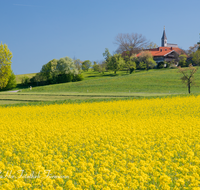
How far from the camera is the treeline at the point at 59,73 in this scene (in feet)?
290

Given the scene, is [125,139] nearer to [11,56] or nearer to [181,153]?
[181,153]

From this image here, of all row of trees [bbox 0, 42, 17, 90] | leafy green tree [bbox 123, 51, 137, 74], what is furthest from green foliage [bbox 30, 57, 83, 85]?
row of trees [bbox 0, 42, 17, 90]

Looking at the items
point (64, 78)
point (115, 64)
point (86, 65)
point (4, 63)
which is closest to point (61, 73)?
point (64, 78)

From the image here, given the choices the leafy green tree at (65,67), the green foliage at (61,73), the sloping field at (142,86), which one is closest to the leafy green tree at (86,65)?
the green foliage at (61,73)

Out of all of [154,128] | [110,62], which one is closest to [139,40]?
[110,62]

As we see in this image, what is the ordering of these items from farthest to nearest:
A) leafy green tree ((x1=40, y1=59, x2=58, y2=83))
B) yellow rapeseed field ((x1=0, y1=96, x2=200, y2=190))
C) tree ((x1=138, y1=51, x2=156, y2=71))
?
1. tree ((x1=138, y1=51, x2=156, y2=71))
2. leafy green tree ((x1=40, y1=59, x2=58, y2=83))
3. yellow rapeseed field ((x1=0, y1=96, x2=200, y2=190))

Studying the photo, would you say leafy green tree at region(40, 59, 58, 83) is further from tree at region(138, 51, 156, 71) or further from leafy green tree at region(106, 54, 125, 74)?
tree at region(138, 51, 156, 71)

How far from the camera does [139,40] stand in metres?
112

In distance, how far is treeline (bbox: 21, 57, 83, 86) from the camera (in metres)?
88.4

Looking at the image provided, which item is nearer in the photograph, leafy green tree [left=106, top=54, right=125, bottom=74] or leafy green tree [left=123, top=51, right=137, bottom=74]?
leafy green tree [left=123, top=51, right=137, bottom=74]

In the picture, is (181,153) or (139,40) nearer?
(181,153)

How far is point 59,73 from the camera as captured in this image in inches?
3531

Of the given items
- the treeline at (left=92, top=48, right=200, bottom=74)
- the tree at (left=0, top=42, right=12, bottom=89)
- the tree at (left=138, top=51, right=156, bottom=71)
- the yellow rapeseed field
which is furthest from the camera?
the tree at (left=138, top=51, right=156, bottom=71)

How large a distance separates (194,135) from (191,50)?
109610mm
